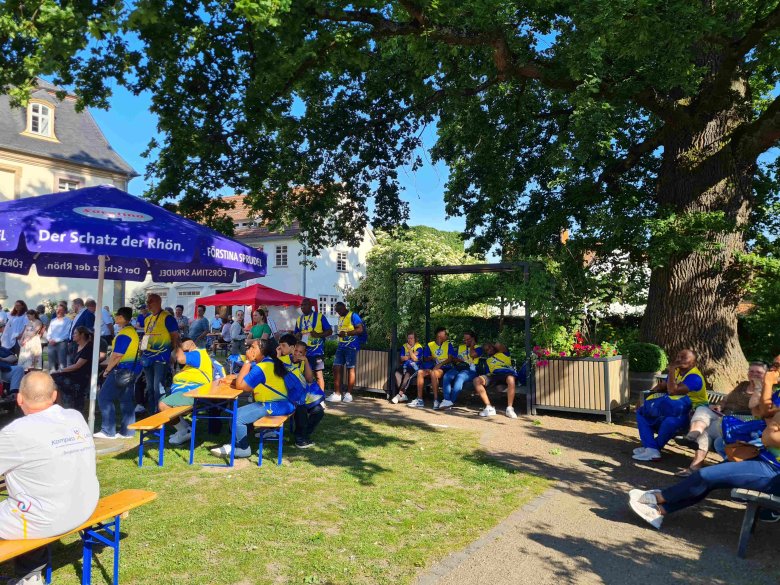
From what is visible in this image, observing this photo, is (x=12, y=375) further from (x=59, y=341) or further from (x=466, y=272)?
(x=466, y=272)

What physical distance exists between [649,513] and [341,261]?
34.8 metres

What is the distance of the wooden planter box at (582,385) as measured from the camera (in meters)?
9.54

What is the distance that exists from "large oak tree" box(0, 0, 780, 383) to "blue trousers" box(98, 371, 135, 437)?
3679mm

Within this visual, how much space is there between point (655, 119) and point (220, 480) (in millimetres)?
11229

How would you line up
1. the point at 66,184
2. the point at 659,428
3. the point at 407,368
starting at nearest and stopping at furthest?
the point at 659,428, the point at 407,368, the point at 66,184

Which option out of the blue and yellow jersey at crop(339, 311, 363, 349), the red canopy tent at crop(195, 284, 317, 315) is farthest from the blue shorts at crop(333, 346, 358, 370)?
the red canopy tent at crop(195, 284, 317, 315)

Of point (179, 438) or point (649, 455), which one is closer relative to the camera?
point (649, 455)

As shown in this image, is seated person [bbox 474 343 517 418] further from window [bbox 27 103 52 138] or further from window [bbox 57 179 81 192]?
window [bbox 27 103 52 138]

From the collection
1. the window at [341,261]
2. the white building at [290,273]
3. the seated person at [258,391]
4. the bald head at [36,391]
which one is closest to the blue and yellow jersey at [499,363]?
the seated person at [258,391]

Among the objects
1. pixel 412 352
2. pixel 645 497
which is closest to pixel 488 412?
pixel 412 352

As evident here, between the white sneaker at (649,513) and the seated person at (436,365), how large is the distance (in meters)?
6.01

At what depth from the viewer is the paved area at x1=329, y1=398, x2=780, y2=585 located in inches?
159

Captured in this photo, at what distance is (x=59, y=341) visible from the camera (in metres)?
12.7

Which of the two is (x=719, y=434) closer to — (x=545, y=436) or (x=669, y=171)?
(x=545, y=436)
